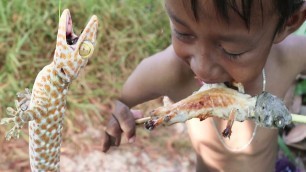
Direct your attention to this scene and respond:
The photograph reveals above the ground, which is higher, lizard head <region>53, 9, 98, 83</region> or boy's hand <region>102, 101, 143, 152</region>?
lizard head <region>53, 9, 98, 83</region>

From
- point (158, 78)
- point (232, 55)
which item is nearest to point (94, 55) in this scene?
point (158, 78)

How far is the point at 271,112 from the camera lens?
1.08 meters

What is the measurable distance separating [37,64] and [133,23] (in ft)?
1.62

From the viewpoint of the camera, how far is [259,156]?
1635 mm

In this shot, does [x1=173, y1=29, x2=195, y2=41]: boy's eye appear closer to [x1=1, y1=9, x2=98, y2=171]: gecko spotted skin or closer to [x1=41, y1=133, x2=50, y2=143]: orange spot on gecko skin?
[x1=1, y1=9, x2=98, y2=171]: gecko spotted skin

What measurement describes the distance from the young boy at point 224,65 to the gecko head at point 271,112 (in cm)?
10

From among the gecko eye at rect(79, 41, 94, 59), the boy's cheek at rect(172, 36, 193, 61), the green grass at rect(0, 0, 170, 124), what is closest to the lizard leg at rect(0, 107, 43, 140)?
the gecko eye at rect(79, 41, 94, 59)

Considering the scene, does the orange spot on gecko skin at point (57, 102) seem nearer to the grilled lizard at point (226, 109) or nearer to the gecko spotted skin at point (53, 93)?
the gecko spotted skin at point (53, 93)

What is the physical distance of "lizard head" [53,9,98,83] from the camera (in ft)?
3.56

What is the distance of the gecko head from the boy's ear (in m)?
0.21

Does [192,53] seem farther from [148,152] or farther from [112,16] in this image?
[112,16]

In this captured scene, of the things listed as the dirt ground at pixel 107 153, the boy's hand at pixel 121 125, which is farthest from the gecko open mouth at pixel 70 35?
the dirt ground at pixel 107 153

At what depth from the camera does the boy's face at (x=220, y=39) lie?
3.51ft

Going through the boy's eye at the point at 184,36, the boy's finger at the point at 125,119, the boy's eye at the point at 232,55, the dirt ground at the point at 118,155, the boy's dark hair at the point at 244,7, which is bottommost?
the dirt ground at the point at 118,155
